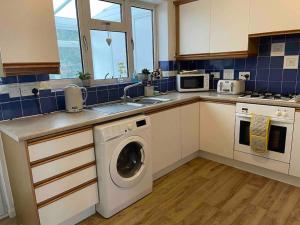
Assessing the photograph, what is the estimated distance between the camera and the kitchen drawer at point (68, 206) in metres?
1.61

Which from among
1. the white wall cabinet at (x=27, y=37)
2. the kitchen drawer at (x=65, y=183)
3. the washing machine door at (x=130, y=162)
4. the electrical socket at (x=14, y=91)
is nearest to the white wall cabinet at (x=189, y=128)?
the washing machine door at (x=130, y=162)

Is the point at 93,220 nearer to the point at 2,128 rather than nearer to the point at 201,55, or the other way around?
the point at 2,128

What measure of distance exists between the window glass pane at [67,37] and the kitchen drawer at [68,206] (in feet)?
3.82

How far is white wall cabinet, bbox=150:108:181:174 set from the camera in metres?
2.35

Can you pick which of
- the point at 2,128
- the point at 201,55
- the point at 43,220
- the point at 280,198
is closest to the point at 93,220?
the point at 43,220

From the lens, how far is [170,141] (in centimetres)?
254

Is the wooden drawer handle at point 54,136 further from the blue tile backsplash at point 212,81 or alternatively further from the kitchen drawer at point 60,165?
the blue tile backsplash at point 212,81

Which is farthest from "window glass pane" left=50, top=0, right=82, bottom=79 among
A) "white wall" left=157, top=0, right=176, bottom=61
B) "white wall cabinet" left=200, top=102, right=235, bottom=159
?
"white wall cabinet" left=200, top=102, right=235, bottom=159

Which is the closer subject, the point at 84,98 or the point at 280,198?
the point at 280,198

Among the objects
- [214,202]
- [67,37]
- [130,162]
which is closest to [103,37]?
[67,37]

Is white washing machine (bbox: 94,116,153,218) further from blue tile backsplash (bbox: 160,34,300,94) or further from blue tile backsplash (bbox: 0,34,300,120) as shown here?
blue tile backsplash (bbox: 160,34,300,94)

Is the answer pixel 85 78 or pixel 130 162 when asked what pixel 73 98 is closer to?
pixel 85 78

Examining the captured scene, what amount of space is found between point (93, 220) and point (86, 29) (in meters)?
1.86

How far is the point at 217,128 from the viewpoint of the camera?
275 cm
